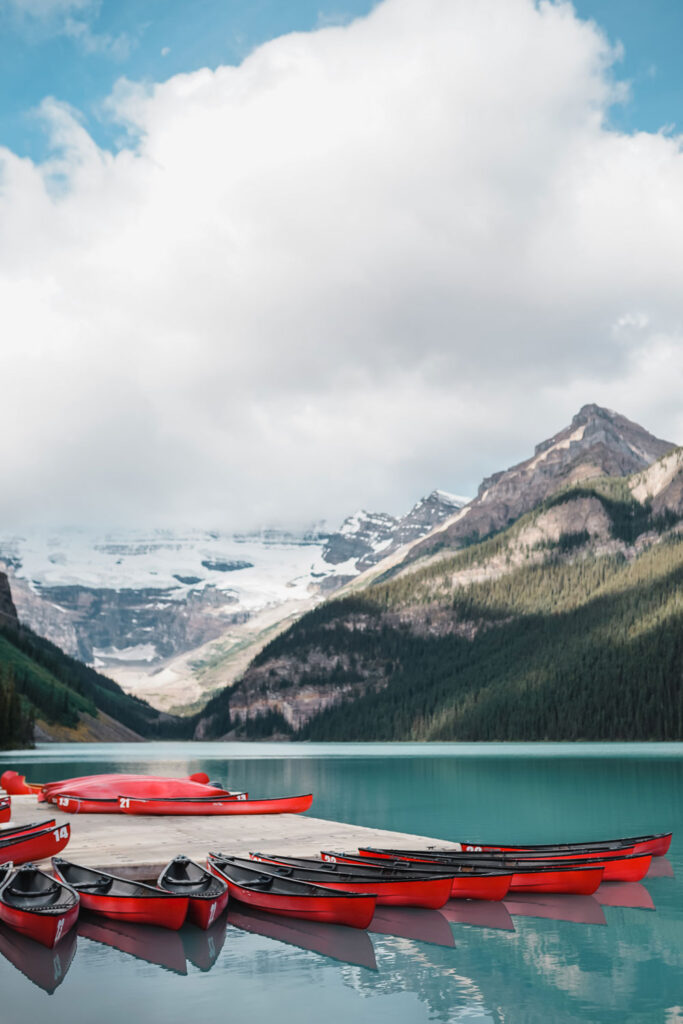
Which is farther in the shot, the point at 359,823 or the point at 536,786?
the point at 536,786

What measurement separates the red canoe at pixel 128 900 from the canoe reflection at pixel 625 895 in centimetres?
1432

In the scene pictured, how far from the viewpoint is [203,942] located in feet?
77.9

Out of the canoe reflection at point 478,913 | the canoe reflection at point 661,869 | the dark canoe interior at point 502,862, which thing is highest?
the dark canoe interior at point 502,862

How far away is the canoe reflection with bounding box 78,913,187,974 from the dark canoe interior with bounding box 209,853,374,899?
3.24 m

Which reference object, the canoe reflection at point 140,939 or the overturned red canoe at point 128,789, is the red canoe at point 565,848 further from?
the overturned red canoe at point 128,789

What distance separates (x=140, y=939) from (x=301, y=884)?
4.97 meters

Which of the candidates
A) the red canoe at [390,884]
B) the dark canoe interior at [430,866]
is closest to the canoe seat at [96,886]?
the red canoe at [390,884]

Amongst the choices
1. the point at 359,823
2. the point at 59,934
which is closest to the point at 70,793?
the point at 359,823

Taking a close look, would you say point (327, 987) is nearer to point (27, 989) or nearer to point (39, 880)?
point (27, 989)

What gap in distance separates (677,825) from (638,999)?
33298 mm

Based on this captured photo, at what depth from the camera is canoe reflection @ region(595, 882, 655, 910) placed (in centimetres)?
2911

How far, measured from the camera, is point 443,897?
26.9m

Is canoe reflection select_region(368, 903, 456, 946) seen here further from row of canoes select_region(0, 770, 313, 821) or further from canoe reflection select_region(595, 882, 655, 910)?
row of canoes select_region(0, 770, 313, 821)

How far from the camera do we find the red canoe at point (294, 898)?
24469 mm
